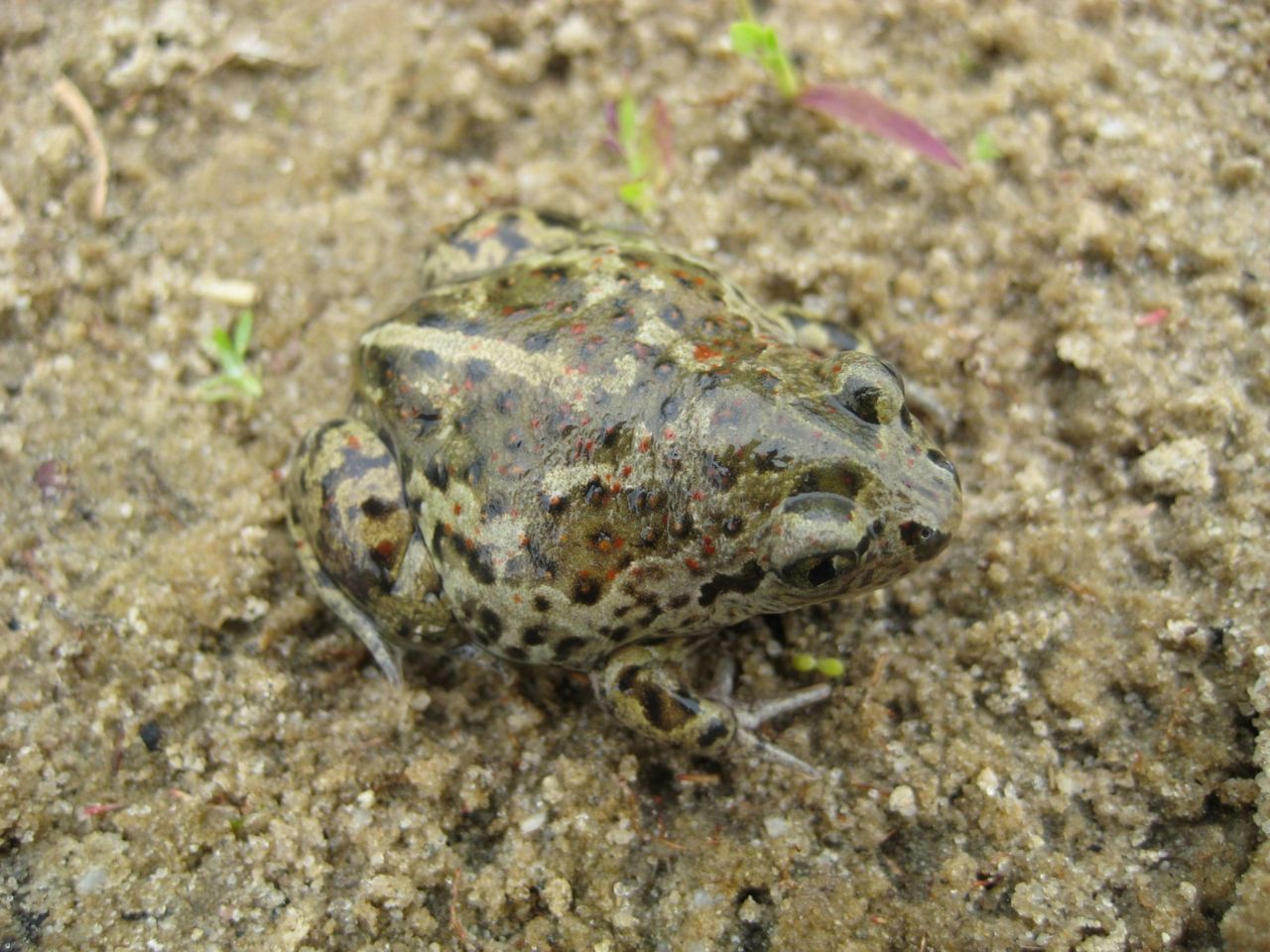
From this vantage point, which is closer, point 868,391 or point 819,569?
point 819,569

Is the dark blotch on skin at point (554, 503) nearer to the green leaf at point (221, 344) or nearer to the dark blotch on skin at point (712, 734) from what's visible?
the dark blotch on skin at point (712, 734)

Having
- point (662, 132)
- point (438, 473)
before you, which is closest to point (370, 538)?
point (438, 473)

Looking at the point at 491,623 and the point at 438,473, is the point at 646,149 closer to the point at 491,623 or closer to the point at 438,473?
the point at 438,473

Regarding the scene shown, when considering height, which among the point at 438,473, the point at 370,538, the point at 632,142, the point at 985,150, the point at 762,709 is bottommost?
the point at 762,709

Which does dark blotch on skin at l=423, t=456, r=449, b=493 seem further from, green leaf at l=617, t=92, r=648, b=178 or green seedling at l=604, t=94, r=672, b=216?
green leaf at l=617, t=92, r=648, b=178

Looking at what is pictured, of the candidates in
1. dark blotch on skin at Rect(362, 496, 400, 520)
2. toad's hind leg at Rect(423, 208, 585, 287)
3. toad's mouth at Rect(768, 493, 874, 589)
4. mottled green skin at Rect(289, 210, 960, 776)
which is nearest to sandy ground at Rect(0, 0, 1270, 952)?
mottled green skin at Rect(289, 210, 960, 776)

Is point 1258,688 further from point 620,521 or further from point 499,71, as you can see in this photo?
point 499,71

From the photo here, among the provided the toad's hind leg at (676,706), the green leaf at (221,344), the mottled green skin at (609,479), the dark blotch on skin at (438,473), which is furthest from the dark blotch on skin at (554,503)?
the green leaf at (221,344)
